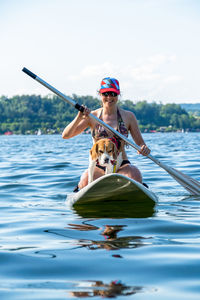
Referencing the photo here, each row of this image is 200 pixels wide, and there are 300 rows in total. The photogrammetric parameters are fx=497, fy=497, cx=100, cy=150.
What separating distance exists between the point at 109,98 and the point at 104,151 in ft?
2.51

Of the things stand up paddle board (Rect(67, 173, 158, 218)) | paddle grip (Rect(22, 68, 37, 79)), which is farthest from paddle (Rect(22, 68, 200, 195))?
stand up paddle board (Rect(67, 173, 158, 218))

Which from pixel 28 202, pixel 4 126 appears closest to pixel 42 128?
pixel 4 126

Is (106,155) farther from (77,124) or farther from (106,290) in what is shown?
(106,290)

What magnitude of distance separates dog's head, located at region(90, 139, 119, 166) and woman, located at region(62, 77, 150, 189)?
10.0 inches

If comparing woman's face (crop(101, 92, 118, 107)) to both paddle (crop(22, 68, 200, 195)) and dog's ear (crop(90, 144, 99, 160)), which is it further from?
dog's ear (crop(90, 144, 99, 160))

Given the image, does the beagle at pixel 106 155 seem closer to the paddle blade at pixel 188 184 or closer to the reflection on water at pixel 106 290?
the paddle blade at pixel 188 184

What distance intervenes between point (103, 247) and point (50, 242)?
1.87 feet

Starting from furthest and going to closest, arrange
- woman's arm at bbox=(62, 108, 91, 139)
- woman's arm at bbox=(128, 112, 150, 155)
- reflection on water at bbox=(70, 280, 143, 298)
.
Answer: woman's arm at bbox=(128, 112, 150, 155)
woman's arm at bbox=(62, 108, 91, 139)
reflection on water at bbox=(70, 280, 143, 298)

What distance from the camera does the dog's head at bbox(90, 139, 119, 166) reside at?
625 cm

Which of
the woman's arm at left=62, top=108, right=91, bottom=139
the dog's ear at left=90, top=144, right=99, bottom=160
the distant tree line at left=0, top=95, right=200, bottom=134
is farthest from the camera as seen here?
the distant tree line at left=0, top=95, right=200, bottom=134

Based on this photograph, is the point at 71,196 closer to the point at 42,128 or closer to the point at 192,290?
the point at 192,290

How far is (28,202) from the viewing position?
772cm

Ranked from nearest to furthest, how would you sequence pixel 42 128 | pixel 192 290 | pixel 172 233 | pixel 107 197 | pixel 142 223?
pixel 192 290 → pixel 172 233 → pixel 142 223 → pixel 107 197 → pixel 42 128

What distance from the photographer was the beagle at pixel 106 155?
6.26 metres
